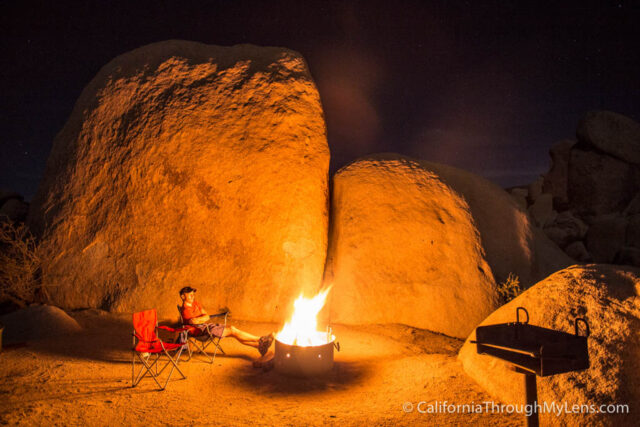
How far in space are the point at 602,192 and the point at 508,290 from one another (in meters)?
16.7

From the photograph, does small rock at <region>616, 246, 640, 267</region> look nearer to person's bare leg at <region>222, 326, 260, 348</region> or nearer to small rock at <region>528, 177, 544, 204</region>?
small rock at <region>528, 177, 544, 204</region>

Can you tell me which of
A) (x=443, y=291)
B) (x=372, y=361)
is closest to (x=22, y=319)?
(x=372, y=361)

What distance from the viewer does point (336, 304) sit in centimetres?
850

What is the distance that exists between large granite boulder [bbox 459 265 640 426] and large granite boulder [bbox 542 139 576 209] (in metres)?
Answer: 24.2

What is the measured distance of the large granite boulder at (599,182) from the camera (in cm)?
2023

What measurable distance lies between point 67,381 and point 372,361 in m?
3.94

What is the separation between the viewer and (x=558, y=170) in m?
26.5

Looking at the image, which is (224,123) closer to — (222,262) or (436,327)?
(222,262)

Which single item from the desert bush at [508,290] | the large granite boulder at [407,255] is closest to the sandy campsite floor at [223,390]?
the large granite boulder at [407,255]

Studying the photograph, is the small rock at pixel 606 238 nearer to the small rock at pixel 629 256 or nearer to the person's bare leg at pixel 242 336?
the small rock at pixel 629 256

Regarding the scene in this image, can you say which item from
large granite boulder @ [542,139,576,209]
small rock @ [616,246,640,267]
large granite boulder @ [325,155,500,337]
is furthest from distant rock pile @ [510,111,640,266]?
large granite boulder @ [325,155,500,337]

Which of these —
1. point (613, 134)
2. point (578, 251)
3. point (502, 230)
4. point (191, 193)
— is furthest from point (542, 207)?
point (191, 193)

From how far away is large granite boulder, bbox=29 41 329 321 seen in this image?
27.2ft

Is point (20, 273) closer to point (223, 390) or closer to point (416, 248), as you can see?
point (223, 390)
